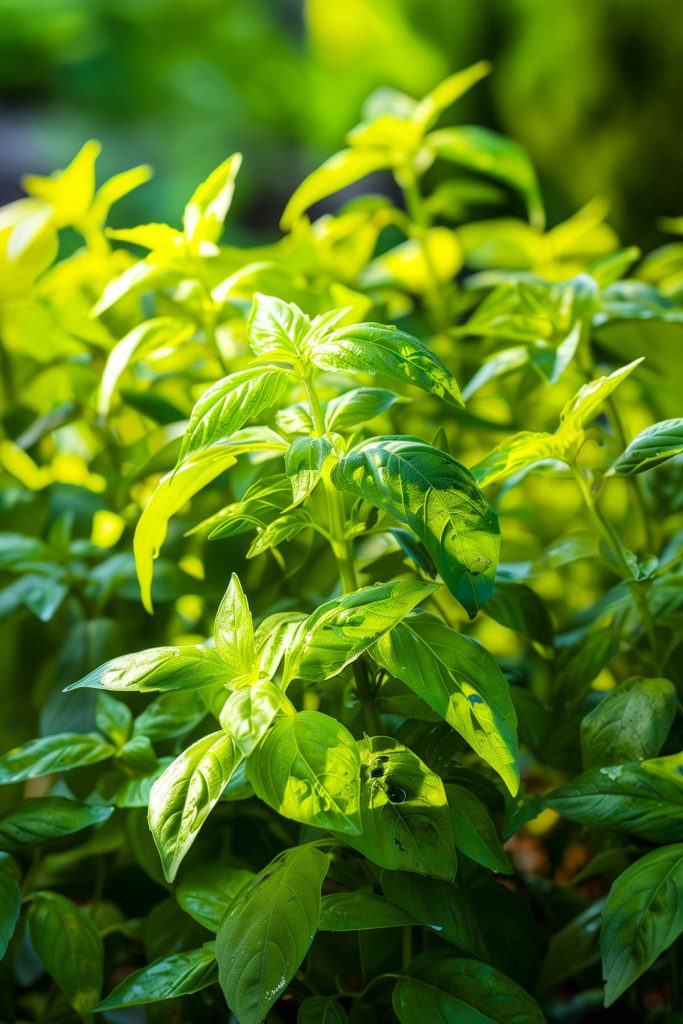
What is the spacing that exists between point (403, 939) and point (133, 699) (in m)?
0.25

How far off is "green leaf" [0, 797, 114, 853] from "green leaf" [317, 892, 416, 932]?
138 mm

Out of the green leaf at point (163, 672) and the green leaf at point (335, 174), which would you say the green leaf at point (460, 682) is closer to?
the green leaf at point (163, 672)

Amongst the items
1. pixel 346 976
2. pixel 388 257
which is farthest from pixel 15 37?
pixel 346 976

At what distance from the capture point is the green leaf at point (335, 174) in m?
0.79

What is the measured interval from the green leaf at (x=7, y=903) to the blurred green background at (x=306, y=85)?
6.02 ft

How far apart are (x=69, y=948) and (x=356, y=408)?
34 centimetres

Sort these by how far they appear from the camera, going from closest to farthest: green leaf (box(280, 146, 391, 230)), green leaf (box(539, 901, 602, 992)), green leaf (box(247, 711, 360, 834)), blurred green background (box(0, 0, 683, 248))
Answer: green leaf (box(247, 711, 360, 834)) → green leaf (box(539, 901, 602, 992)) → green leaf (box(280, 146, 391, 230)) → blurred green background (box(0, 0, 683, 248))

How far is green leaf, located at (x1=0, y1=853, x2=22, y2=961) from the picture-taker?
496mm

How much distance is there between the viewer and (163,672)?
0.45 meters

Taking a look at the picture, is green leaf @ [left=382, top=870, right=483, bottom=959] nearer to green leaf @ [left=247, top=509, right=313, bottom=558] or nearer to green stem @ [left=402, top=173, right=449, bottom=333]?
green leaf @ [left=247, top=509, right=313, bottom=558]

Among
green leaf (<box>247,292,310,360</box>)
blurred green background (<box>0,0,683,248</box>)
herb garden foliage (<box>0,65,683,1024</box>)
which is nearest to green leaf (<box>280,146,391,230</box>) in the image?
herb garden foliage (<box>0,65,683,1024</box>)

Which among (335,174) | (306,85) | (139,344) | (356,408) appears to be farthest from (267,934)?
(306,85)

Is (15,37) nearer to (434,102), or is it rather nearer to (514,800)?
(434,102)

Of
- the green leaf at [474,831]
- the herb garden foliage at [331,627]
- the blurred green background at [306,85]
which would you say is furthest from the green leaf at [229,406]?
the blurred green background at [306,85]
